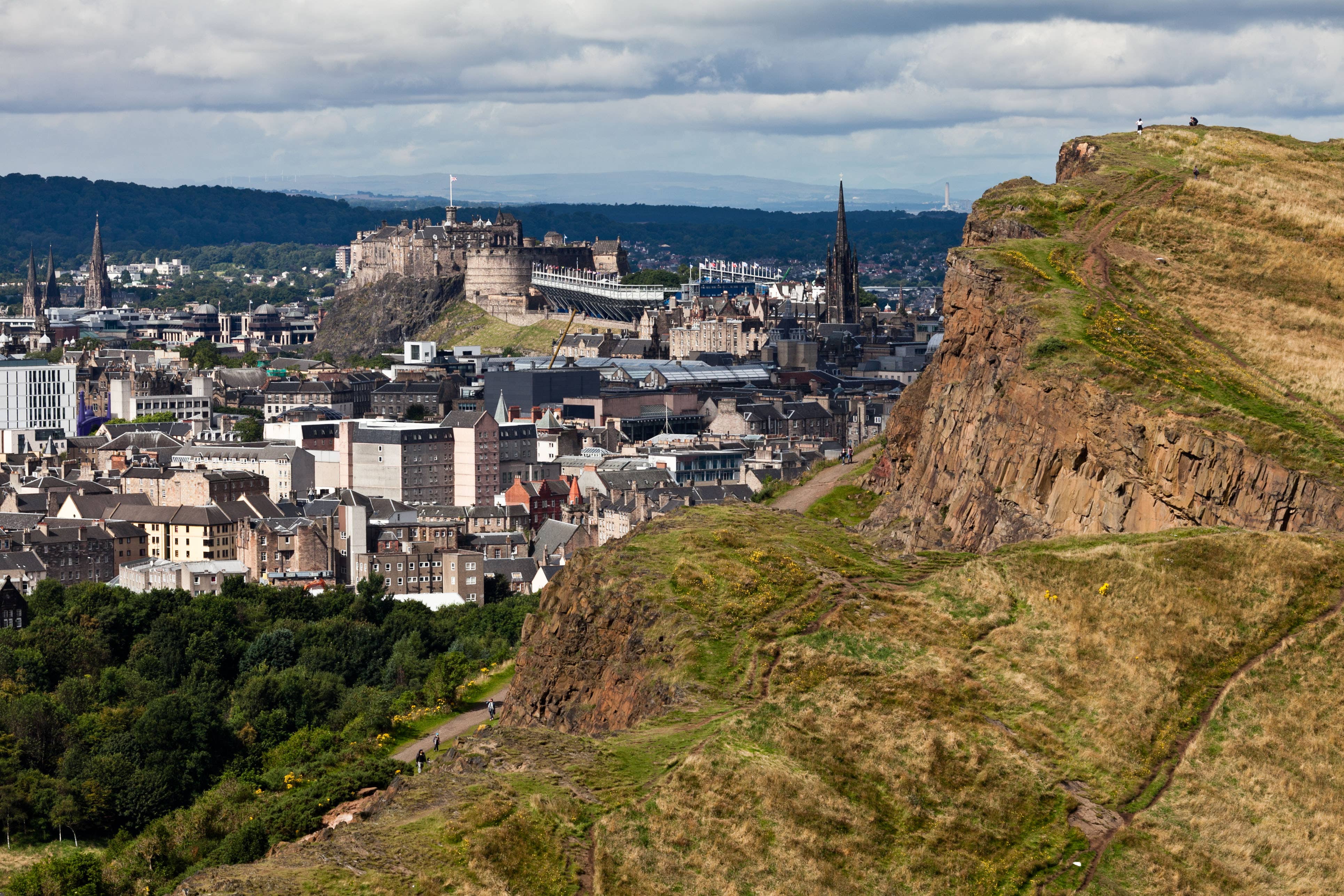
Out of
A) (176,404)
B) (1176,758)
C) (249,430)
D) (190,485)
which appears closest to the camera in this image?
(1176,758)

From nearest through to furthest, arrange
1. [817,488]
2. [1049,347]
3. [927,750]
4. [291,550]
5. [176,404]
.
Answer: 1. [927,750]
2. [1049,347]
3. [817,488]
4. [291,550]
5. [176,404]

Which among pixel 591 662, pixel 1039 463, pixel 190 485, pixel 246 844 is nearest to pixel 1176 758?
pixel 591 662

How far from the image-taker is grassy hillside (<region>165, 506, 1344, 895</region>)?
29.3 metres

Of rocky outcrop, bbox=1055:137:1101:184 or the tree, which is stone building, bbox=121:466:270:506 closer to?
the tree

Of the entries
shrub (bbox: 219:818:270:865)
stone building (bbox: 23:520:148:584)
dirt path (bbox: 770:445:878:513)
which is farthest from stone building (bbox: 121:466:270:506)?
shrub (bbox: 219:818:270:865)

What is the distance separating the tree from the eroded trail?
13409 cm

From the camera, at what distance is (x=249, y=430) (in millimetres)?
171250

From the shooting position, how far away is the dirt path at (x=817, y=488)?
213 feet

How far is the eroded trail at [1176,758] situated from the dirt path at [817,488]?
984 inches

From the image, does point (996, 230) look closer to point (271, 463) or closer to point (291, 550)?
point (291, 550)

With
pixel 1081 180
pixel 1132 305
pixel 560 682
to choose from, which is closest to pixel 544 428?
pixel 1081 180

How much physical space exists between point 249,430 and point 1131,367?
134 m

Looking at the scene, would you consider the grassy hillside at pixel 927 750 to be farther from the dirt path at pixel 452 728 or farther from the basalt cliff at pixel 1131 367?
the dirt path at pixel 452 728

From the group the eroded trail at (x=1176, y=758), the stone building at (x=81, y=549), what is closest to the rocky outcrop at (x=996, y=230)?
the eroded trail at (x=1176, y=758)
